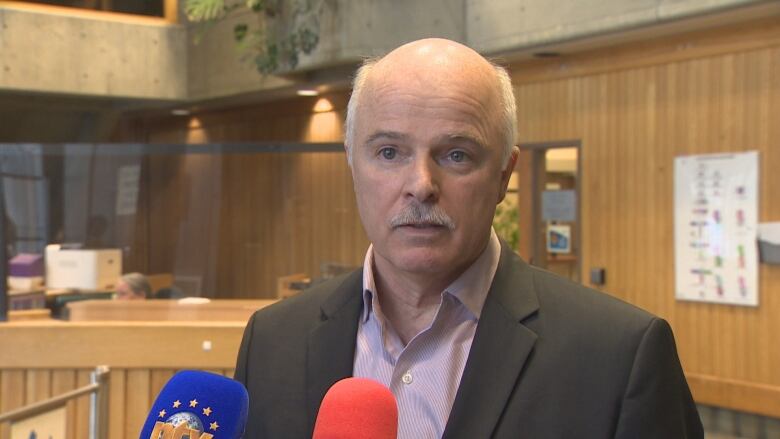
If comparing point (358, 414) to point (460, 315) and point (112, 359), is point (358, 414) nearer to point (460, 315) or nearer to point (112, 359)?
point (460, 315)

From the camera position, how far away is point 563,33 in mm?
7559

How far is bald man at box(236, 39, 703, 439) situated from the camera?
137 cm

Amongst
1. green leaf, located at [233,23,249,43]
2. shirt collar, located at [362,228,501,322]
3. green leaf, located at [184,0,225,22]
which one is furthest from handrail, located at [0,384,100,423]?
green leaf, located at [233,23,249,43]

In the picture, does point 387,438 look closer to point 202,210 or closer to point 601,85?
point 202,210

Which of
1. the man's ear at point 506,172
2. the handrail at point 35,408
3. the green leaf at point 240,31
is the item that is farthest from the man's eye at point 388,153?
the green leaf at point 240,31

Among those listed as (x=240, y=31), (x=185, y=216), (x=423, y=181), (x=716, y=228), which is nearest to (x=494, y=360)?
(x=423, y=181)

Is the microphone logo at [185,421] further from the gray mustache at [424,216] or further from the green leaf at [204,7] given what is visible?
the green leaf at [204,7]

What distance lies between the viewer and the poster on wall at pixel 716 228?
22.4 ft

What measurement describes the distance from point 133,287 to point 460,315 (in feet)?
12.6

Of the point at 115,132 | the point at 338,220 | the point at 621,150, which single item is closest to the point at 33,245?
the point at 338,220

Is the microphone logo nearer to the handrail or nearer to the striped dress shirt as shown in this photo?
the striped dress shirt

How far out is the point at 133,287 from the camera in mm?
5059

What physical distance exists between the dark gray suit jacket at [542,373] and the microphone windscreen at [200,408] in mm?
239

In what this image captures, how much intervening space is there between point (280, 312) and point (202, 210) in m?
3.88
